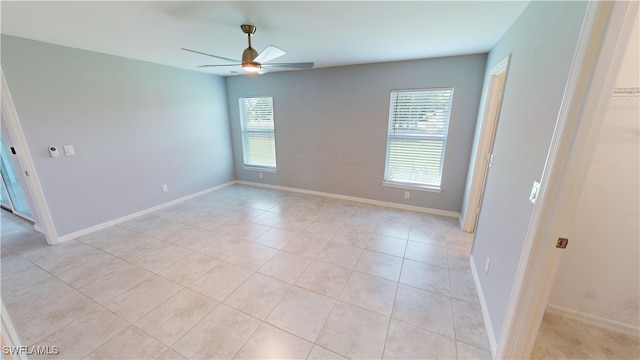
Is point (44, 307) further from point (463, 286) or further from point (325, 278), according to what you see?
point (463, 286)

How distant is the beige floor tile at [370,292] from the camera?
1.92 m

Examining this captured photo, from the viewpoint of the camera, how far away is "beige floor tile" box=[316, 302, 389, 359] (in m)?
1.55

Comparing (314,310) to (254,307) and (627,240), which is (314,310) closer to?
(254,307)

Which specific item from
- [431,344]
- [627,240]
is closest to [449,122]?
[627,240]

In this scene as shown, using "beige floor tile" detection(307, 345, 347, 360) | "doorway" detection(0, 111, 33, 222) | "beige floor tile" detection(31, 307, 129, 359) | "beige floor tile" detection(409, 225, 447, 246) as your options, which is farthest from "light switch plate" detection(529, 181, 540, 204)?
"doorway" detection(0, 111, 33, 222)

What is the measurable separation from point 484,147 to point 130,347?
3.85 meters

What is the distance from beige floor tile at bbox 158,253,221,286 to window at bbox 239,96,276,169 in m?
2.66

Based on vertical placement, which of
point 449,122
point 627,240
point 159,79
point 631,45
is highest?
point 159,79

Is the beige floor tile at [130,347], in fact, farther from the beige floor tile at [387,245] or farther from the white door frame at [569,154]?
the white door frame at [569,154]

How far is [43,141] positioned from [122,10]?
2.03 metres

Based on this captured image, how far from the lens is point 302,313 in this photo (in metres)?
1.85

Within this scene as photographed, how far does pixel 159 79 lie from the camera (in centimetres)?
364

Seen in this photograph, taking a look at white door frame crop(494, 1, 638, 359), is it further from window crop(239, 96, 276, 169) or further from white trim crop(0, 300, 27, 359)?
window crop(239, 96, 276, 169)

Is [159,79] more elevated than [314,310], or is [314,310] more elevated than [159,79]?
[159,79]
